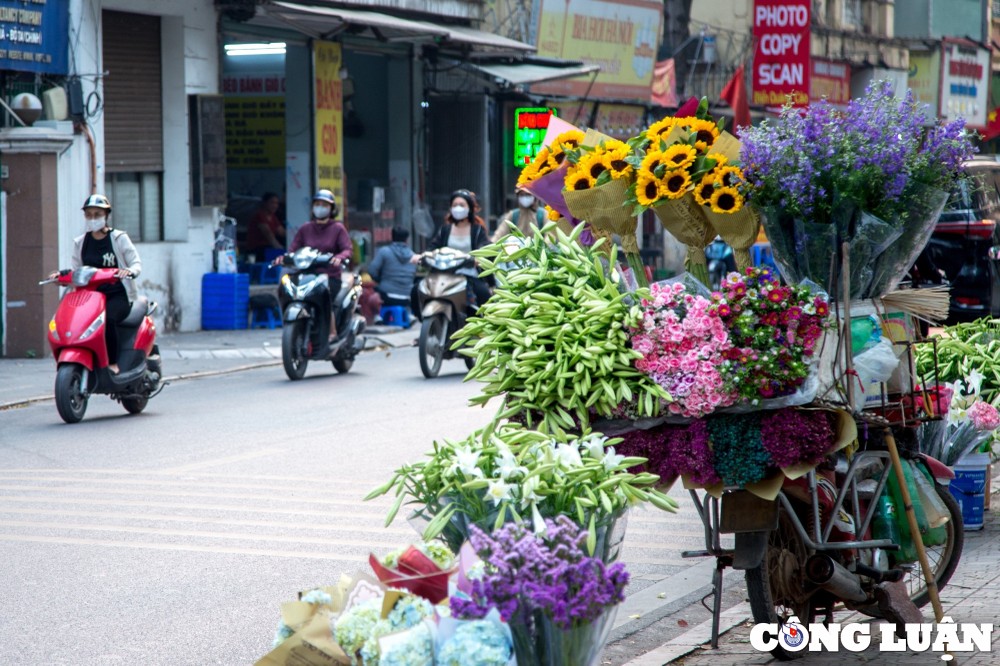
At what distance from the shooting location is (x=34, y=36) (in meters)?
16.5

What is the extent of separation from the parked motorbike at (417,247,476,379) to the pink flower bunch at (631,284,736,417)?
9.83 m

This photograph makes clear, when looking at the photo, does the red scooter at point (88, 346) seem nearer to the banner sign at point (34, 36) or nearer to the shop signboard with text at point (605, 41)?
the banner sign at point (34, 36)

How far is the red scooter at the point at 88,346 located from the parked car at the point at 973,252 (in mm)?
9252

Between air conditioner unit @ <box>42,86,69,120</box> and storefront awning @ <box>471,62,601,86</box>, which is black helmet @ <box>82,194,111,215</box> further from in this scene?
storefront awning @ <box>471,62,601,86</box>

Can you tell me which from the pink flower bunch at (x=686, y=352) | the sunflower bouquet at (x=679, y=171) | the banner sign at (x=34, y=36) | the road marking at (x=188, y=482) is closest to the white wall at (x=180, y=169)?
the banner sign at (x=34, y=36)

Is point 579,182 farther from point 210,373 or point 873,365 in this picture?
point 210,373

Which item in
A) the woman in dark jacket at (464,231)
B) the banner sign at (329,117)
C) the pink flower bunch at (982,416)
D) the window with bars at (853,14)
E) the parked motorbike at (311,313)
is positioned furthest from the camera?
the window with bars at (853,14)

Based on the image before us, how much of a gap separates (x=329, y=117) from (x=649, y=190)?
1797 cm

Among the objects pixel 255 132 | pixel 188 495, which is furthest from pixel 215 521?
pixel 255 132

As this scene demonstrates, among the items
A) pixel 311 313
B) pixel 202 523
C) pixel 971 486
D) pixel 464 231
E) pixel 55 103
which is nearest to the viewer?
pixel 971 486

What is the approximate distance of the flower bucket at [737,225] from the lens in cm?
520

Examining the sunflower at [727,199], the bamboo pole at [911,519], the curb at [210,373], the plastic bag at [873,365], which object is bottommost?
the curb at [210,373]

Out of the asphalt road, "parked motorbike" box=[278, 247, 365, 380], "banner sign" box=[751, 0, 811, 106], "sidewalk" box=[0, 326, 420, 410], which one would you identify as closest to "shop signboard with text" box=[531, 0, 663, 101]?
"banner sign" box=[751, 0, 811, 106]

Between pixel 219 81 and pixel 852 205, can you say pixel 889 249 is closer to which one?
pixel 852 205
